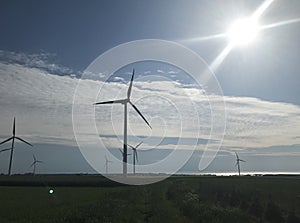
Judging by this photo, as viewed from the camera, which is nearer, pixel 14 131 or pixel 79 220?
pixel 79 220

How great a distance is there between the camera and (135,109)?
8388 cm

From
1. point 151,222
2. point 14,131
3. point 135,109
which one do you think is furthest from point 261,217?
point 14,131

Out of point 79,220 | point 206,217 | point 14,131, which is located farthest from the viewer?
point 14,131

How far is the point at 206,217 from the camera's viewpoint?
30828mm

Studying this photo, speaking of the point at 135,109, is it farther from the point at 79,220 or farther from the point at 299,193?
the point at 79,220

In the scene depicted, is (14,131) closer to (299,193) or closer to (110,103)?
(110,103)

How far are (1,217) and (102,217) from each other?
30.6 ft

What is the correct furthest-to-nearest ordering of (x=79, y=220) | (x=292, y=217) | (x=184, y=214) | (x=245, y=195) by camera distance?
(x=245, y=195) < (x=292, y=217) < (x=184, y=214) < (x=79, y=220)

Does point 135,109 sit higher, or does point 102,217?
point 135,109

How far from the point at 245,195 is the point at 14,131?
84.1 metres

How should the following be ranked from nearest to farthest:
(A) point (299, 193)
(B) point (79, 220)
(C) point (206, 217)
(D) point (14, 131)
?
A: (B) point (79, 220) → (C) point (206, 217) → (A) point (299, 193) → (D) point (14, 131)

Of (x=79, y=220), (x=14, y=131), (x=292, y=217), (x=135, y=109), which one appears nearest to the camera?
(x=79, y=220)

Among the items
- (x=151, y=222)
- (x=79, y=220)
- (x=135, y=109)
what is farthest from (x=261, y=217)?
(x=135, y=109)

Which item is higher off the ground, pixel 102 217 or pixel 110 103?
pixel 110 103
